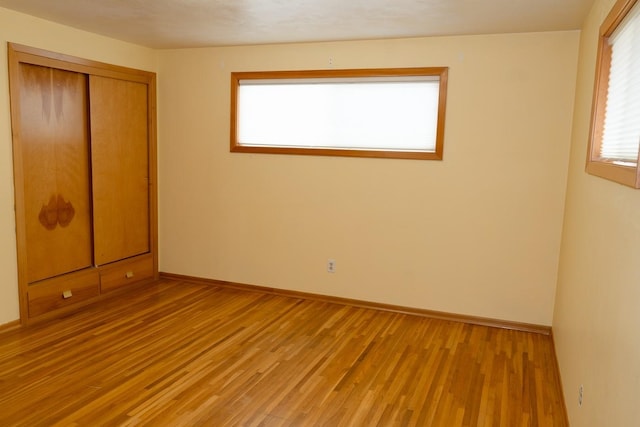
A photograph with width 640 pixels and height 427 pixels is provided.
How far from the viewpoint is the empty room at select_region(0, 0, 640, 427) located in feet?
9.34

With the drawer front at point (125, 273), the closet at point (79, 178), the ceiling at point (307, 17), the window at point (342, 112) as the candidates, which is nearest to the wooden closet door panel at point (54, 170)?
the closet at point (79, 178)

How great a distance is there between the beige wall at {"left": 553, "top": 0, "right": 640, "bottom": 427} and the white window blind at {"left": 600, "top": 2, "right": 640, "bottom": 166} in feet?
0.50

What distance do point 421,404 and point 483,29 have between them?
2.73 metres

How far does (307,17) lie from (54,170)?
2.36 metres

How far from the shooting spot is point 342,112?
14.8ft

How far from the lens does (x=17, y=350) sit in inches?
135

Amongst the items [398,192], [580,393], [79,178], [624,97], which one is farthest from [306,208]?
[624,97]

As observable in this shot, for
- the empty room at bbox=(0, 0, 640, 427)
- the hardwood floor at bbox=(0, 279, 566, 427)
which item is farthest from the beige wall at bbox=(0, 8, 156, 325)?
the hardwood floor at bbox=(0, 279, 566, 427)

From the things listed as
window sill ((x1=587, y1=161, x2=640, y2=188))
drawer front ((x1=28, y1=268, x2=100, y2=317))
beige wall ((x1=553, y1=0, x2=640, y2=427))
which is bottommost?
drawer front ((x1=28, y1=268, x2=100, y2=317))

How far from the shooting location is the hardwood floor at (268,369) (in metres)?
2.71

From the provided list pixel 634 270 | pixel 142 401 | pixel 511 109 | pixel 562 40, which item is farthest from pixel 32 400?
pixel 562 40

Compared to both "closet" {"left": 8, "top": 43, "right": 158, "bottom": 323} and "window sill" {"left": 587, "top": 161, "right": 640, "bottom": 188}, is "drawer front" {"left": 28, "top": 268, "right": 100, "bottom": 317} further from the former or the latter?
"window sill" {"left": 587, "top": 161, "right": 640, "bottom": 188}

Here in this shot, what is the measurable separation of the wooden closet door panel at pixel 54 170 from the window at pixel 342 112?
1.37 metres

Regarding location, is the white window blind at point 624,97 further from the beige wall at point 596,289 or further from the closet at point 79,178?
the closet at point 79,178
